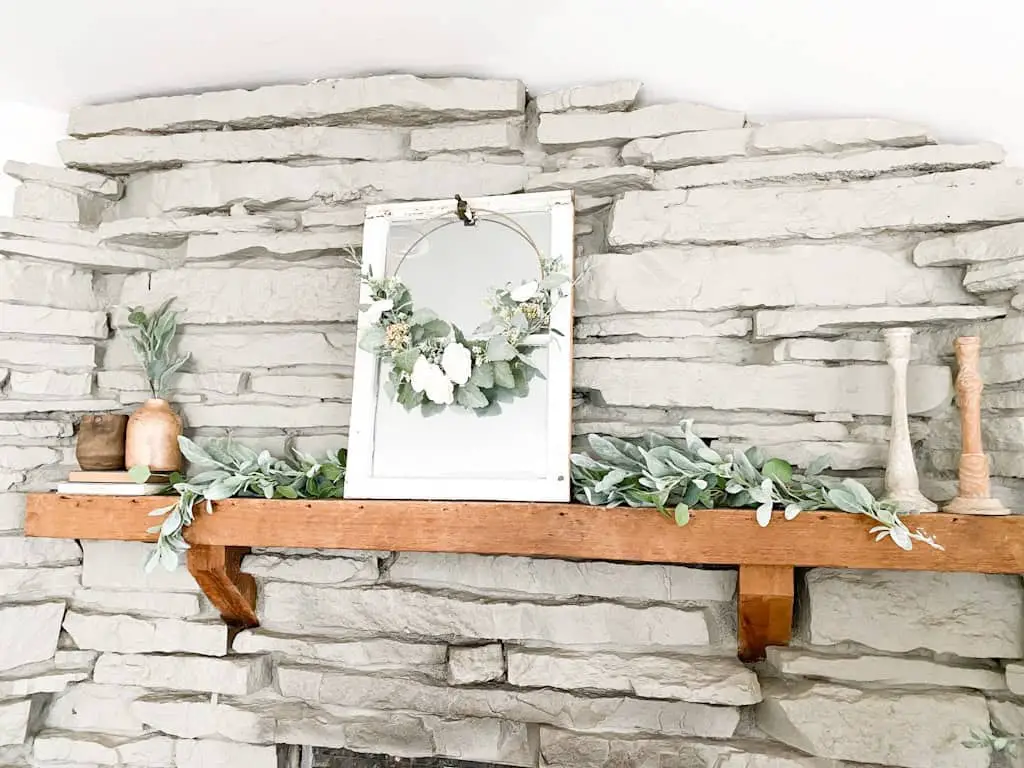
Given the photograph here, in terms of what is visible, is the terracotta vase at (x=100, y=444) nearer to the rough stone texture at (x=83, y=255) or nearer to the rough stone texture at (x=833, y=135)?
the rough stone texture at (x=83, y=255)

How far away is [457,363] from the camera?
5.49 feet

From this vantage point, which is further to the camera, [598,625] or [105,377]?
[105,377]

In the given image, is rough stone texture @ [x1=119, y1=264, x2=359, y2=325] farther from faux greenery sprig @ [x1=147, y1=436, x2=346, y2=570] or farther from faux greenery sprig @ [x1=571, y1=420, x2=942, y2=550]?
faux greenery sprig @ [x1=571, y1=420, x2=942, y2=550]

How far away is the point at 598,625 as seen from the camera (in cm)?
173

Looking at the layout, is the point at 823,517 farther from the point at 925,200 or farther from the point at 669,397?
the point at 925,200

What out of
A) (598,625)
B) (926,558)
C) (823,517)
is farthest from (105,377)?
(926,558)

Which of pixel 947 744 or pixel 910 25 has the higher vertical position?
pixel 910 25

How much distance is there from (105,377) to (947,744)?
2.02 meters

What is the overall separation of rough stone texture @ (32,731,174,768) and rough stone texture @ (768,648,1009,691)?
141cm

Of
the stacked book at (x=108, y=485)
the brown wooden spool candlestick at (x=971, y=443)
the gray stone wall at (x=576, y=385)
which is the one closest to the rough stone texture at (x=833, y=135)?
the gray stone wall at (x=576, y=385)

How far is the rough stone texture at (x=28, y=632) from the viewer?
1.87 meters

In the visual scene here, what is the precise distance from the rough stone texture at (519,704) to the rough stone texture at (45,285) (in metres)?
1.04

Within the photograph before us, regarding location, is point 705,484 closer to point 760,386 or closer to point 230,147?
point 760,386

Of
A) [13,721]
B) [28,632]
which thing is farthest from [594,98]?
[13,721]
